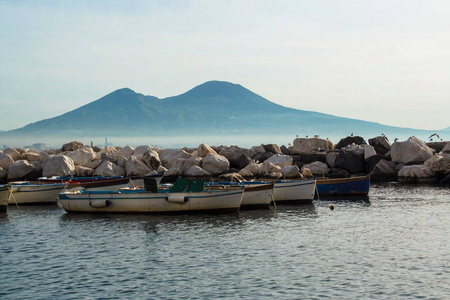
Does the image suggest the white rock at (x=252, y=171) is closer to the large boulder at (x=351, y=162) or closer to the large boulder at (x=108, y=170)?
the large boulder at (x=351, y=162)

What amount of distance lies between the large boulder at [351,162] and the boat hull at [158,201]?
34.9 metres

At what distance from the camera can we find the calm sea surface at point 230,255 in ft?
64.1

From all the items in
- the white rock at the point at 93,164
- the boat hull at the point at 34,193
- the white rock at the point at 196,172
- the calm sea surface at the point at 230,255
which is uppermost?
the white rock at the point at 93,164

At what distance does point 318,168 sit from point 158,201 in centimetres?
3495

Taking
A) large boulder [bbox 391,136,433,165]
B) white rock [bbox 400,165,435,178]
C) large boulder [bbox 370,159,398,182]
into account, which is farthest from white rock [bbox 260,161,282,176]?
large boulder [bbox 391,136,433,165]

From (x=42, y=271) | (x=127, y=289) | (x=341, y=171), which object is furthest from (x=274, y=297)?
(x=341, y=171)

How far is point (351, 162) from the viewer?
6850 cm

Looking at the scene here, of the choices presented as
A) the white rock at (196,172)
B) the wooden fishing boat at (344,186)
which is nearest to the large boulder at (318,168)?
the white rock at (196,172)

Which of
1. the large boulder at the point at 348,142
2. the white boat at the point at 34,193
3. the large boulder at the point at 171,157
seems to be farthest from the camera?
the large boulder at the point at 348,142

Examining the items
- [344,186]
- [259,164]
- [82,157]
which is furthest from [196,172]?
[344,186]

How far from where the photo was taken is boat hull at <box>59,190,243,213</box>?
35.7 metres

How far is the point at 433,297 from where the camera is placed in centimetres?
1841

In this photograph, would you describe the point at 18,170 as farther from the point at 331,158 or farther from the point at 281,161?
the point at 331,158

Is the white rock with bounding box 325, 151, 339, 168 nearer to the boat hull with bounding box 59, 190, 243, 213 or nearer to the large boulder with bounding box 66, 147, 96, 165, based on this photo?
the large boulder with bounding box 66, 147, 96, 165
